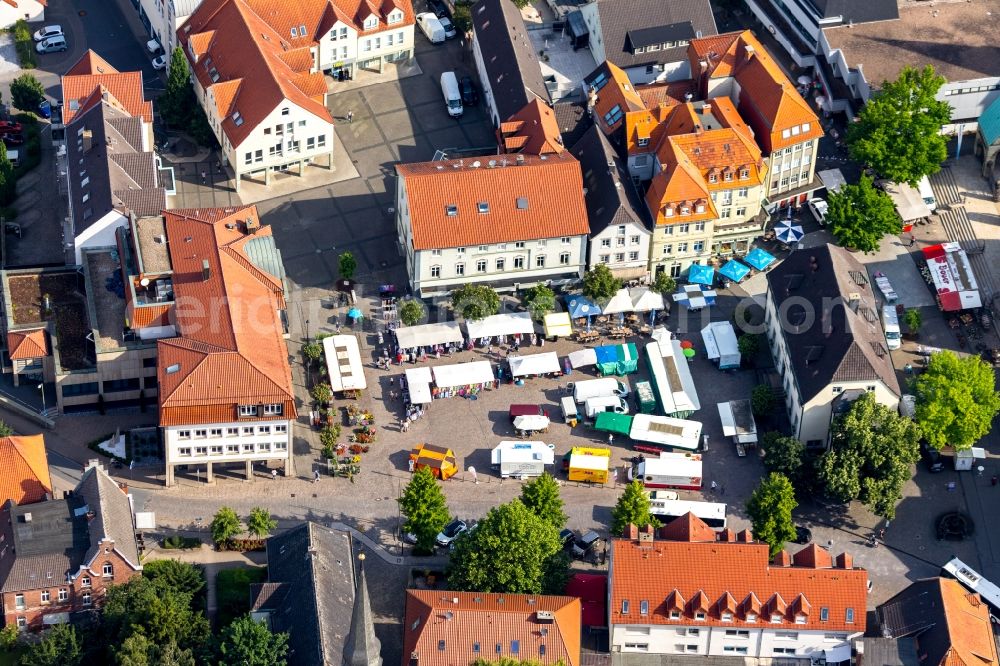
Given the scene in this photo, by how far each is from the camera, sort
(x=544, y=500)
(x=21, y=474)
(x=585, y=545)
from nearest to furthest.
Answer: (x=21, y=474)
(x=544, y=500)
(x=585, y=545)

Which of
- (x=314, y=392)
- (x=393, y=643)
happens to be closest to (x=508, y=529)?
(x=393, y=643)

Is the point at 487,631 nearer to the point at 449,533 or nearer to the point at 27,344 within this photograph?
the point at 449,533

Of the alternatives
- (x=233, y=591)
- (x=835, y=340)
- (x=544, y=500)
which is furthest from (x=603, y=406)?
(x=233, y=591)

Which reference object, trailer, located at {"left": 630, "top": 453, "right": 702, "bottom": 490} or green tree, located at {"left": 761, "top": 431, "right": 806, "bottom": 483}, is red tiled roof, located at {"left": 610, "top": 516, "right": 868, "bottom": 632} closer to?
green tree, located at {"left": 761, "top": 431, "right": 806, "bottom": 483}

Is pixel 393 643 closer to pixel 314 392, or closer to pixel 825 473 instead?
pixel 314 392

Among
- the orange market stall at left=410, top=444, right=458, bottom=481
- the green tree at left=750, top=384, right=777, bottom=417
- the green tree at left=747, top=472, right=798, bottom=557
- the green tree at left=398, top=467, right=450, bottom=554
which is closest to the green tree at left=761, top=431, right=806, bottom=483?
the green tree at left=747, top=472, right=798, bottom=557

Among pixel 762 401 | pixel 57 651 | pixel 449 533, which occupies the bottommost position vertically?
pixel 57 651

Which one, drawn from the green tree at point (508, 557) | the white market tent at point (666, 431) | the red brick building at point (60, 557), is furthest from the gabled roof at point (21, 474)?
the white market tent at point (666, 431)

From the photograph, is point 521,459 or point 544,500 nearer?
point 544,500
